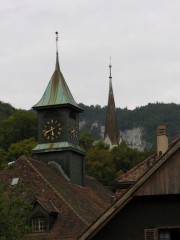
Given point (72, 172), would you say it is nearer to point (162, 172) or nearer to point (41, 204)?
point (41, 204)

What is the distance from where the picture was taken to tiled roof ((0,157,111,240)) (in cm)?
4672

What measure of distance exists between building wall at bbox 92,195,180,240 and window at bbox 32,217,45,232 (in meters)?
20.1

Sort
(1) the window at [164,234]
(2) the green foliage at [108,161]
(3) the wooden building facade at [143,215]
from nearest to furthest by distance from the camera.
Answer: (3) the wooden building facade at [143,215] → (1) the window at [164,234] → (2) the green foliage at [108,161]

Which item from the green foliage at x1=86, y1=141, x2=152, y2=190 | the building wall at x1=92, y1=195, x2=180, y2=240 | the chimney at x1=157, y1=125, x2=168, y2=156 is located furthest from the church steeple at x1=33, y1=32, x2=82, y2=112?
the building wall at x1=92, y1=195, x2=180, y2=240

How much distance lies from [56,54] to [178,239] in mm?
37178

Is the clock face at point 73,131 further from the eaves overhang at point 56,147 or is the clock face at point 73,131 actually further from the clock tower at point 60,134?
the eaves overhang at point 56,147

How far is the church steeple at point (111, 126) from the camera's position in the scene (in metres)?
150

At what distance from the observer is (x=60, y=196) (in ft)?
161

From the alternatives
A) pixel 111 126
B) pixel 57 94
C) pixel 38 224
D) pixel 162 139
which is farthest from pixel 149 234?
pixel 111 126

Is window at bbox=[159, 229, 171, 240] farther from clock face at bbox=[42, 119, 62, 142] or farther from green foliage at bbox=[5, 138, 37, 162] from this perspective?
green foliage at bbox=[5, 138, 37, 162]

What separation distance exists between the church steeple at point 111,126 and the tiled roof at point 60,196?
91.7m

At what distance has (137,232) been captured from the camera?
2764 cm

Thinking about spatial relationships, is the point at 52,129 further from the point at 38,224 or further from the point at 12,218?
the point at 12,218

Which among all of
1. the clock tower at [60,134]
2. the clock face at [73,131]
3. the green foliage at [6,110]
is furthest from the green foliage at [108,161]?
the clock tower at [60,134]
